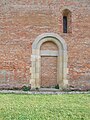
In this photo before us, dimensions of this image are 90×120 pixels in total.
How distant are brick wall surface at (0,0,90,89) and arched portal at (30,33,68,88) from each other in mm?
214

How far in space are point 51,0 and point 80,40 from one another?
2.57 metres

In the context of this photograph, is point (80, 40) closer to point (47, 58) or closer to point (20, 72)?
point (47, 58)

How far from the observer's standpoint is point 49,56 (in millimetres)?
13055

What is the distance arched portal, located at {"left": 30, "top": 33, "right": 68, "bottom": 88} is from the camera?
12.8 m

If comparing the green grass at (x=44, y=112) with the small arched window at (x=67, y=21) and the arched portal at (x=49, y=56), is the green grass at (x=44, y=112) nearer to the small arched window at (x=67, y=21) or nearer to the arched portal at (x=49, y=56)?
the arched portal at (x=49, y=56)

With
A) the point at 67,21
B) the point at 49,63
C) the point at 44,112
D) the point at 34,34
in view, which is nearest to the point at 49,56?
the point at 49,63

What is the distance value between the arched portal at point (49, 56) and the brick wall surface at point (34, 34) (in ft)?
0.70

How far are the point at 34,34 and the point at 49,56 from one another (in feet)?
4.53

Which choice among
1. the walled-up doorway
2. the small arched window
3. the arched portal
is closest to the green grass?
the arched portal

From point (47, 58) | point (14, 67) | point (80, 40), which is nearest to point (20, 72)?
point (14, 67)

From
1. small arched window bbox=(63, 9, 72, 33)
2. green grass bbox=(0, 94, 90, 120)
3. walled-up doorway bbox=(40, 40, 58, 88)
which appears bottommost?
green grass bbox=(0, 94, 90, 120)

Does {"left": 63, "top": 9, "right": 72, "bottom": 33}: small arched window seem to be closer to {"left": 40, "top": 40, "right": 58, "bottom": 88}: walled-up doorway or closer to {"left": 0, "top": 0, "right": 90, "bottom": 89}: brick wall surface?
{"left": 0, "top": 0, "right": 90, "bottom": 89}: brick wall surface

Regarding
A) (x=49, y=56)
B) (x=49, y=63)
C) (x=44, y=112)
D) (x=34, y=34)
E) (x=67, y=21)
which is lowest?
(x=44, y=112)

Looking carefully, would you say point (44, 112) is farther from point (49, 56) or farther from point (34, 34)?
point (34, 34)
